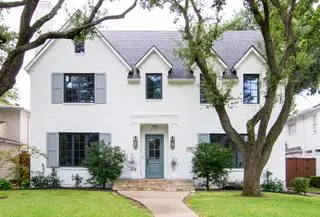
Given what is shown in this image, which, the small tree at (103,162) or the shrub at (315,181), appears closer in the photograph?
the small tree at (103,162)

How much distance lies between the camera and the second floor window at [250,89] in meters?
26.1

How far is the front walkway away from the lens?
15052mm

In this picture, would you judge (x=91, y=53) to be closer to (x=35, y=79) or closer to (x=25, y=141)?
(x=35, y=79)

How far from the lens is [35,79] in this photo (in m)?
25.9

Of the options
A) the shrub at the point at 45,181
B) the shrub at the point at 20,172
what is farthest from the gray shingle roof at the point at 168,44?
the shrub at the point at 20,172

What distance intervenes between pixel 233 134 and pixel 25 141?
730 inches

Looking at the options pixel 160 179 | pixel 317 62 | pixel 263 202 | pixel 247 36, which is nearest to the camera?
pixel 263 202

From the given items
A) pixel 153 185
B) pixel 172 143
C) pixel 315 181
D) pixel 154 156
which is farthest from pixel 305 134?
pixel 153 185

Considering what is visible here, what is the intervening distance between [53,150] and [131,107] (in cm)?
454

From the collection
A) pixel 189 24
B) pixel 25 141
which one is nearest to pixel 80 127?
pixel 189 24

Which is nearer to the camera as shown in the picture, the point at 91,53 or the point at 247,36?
the point at 91,53

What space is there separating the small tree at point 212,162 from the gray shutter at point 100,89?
18.2 ft

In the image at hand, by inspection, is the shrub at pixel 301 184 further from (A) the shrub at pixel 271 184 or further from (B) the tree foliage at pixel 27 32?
(B) the tree foliage at pixel 27 32

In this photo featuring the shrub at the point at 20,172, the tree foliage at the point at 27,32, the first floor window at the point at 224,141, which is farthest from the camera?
the first floor window at the point at 224,141
